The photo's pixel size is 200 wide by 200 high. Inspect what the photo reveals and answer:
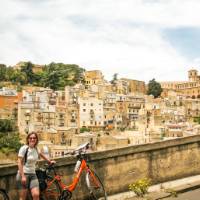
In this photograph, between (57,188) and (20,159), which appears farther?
(57,188)

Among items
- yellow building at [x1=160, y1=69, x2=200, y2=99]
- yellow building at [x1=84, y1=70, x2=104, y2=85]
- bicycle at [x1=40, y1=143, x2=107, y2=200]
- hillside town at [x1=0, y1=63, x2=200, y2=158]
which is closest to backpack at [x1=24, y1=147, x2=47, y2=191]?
bicycle at [x1=40, y1=143, x2=107, y2=200]

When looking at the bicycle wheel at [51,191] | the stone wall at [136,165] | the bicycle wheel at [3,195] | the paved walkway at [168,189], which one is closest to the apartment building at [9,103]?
the stone wall at [136,165]

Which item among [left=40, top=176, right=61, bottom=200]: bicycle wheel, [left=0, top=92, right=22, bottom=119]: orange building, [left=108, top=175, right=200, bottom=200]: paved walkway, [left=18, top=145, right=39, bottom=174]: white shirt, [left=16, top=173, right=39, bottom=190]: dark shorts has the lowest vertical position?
[left=108, top=175, right=200, bottom=200]: paved walkway

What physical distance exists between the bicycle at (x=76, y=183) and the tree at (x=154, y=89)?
11534cm

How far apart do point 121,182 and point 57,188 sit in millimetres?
1869

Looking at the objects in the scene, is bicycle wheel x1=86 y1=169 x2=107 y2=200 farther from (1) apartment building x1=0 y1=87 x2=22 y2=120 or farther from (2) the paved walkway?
(1) apartment building x1=0 y1=87 x2=22 y2=120

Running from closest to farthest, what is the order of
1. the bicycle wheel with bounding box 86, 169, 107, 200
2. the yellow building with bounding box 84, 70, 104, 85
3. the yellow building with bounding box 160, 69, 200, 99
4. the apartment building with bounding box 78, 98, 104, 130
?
the bicycle wheel with bounding box 86, 169, 107, 200, the apartment building with bounding box 78, 98, 104, 130, the yellow building with bounding box 84, 70, 104, 85, the yellow building with bounding box 160, 69, 200, 99

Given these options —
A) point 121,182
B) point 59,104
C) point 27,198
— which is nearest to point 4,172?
point 27,198

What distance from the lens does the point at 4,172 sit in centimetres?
614

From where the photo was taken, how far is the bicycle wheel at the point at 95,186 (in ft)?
22.0

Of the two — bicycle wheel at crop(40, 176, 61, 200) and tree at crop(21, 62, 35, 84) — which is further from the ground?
tree at crop(21, 62, 35, 84)

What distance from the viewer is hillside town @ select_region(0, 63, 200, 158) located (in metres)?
68.4

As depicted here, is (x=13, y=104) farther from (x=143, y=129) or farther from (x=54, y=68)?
(x=54, y=68)

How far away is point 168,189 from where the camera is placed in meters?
7.86
